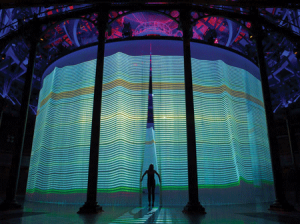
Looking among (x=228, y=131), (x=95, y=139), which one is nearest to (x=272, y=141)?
(x=228, y=131)

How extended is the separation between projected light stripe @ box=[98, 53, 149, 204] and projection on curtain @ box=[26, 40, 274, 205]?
1.3 inches

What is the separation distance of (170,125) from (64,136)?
13.9ft

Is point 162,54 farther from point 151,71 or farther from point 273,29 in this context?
point 273,29

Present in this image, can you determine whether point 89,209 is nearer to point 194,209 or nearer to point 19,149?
point 194,209

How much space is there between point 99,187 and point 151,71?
466 cm

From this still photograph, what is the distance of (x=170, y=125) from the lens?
27.5ft

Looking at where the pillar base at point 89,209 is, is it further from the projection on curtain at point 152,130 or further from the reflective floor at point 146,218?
the projection on curtain at point 152,130

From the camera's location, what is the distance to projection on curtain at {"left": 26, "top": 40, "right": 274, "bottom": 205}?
7.97 m

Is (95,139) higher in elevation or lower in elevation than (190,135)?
lower

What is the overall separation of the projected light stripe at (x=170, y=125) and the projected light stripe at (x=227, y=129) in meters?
0.62

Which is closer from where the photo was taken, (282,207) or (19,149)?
(282,207)

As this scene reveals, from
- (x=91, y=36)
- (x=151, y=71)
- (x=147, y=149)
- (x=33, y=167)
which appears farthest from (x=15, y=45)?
(x=147, y=149)

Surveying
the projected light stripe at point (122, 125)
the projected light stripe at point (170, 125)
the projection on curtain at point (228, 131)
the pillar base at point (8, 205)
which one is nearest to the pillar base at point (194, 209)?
the projected light stripe at point (170, 125)

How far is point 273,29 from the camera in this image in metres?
9.07
